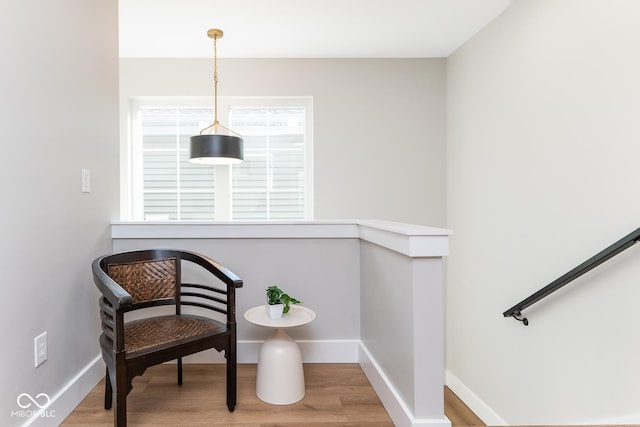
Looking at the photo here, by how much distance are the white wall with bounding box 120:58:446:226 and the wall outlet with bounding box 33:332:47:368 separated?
8.29 feet

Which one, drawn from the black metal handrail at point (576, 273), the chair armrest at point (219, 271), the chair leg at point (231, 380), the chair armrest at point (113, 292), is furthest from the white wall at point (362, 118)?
the chair armrest at point (113, 292)

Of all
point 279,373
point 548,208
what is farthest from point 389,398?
point 548,208

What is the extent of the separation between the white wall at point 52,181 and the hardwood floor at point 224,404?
29cm

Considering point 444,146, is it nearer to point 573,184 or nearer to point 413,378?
point 573,184

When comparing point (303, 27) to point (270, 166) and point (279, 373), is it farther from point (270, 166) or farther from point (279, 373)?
point (279, 373)

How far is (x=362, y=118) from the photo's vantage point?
3.61 metres

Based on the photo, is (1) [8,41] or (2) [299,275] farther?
(2) [299,275]

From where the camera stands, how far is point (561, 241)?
217 cm

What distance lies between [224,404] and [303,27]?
2.82 meters

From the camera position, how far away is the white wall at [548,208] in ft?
5.86

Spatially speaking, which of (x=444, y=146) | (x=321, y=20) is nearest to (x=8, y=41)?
(x=321, y=20)

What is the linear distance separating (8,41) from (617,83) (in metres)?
2.72

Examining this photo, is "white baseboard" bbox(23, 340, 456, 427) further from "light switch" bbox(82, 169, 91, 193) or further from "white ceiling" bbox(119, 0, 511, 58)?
"white ceiling" bbox(119, 0, 511, 58)

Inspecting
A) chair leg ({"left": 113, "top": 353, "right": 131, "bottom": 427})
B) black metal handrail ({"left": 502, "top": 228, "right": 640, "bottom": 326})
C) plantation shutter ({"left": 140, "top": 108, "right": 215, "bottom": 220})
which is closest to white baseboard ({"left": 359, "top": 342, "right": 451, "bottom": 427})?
chair leg ({"left": 113, "top": 353, "right": 131, "bottom": 427})
